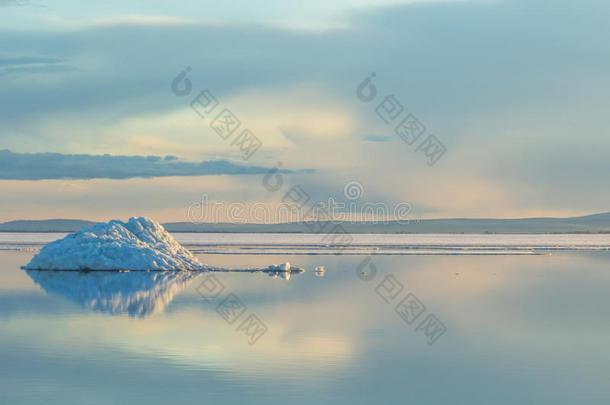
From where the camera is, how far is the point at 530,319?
1986cm

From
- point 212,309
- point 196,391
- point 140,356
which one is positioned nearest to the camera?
point 196,391

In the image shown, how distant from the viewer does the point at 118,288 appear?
89.4ft

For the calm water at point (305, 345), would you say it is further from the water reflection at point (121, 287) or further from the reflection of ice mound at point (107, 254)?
the reflection of ice mound at point (107, 254)

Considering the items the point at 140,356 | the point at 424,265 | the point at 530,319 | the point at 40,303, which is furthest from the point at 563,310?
the point at 424,265

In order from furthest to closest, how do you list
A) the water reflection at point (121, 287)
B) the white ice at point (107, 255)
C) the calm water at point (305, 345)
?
the white ice at point (107, 255) < the water reflection at point (121, 287) < the calm water at point (305, 345)

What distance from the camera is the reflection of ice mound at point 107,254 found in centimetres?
3547

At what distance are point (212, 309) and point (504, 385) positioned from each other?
1064cm

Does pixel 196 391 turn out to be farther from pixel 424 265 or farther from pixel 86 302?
pixel 424 265

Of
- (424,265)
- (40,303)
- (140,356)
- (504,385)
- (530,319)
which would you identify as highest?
(424,265)

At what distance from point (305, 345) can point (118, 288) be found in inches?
529

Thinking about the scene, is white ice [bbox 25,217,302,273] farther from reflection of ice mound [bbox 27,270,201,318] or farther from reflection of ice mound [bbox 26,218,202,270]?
reflection of ice mound [bbox 27,270,201,318]

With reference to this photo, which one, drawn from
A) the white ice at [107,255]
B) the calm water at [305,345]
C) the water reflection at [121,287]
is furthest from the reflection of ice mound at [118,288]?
the white ice at [107,255]

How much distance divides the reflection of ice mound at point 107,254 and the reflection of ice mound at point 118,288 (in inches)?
26.4

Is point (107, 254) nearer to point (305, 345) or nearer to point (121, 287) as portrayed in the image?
point (121, 287)
